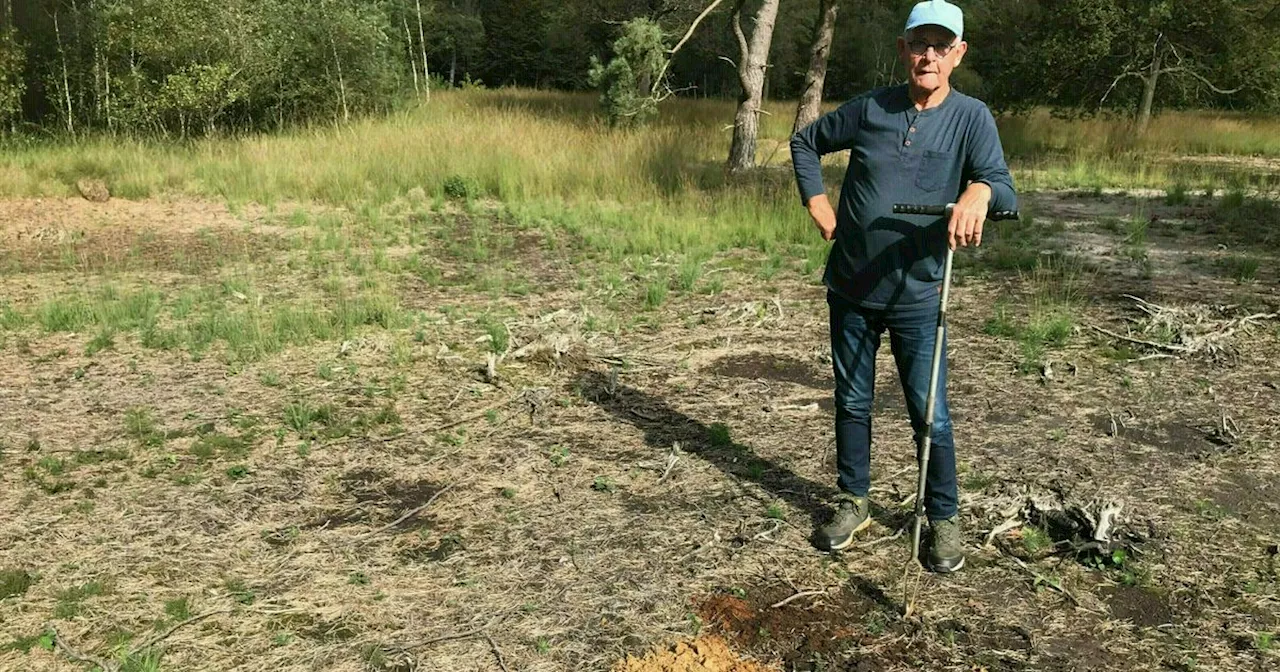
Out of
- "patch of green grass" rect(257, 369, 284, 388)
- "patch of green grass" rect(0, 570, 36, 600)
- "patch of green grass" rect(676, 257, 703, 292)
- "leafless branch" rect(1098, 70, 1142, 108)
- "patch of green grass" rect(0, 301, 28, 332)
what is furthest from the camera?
"leafless branch" rect(1098, 70, 1142, 108)

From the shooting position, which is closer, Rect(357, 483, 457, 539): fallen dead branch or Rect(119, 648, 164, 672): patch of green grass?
Rect(119, 648, 164, 672): patch of green grass

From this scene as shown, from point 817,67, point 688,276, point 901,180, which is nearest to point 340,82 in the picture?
point 817,67

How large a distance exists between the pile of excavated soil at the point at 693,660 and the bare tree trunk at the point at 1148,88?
18.2 m

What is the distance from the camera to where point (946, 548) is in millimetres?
3375

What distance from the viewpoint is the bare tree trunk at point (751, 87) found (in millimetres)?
12445

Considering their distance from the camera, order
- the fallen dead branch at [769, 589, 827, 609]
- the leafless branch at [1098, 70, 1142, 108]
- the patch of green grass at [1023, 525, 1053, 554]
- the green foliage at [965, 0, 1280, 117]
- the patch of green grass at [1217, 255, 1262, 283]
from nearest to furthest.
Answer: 1. the fallen dead branch at [769, 589, 827, 609]
2. the patch of green grass at [1023, 525, 1053, 554]
3. the patch of green grass at [1217, 255, 1262, 283]
4. the green foliage at [965, 0, 1280, 117]
5. the leafless branch at [1098, 70, 1142, 108]

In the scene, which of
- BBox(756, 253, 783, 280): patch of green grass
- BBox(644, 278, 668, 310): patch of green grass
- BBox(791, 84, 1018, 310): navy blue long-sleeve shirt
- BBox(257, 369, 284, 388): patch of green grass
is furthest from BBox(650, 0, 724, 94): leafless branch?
BBox(791, 84, 1018, 310): navy blue long-sleeve shirt

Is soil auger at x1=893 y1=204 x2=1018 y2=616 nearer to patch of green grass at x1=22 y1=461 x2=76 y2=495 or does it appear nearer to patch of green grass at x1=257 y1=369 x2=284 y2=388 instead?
patch of green grass at x1=22 y1=461 x2=76 y2=495

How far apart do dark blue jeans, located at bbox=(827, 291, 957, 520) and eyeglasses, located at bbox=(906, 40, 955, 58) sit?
85cm

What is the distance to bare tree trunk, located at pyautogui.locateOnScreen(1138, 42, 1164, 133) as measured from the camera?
57.1ft

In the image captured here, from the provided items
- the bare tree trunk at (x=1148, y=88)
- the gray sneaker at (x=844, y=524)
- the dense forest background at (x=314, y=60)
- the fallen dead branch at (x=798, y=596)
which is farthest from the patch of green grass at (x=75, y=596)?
the bare tree trunk at (x=1148, y=88)

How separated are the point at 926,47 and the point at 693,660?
2.08 meters

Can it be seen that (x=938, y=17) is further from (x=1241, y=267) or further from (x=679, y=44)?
(x=679, y=44)

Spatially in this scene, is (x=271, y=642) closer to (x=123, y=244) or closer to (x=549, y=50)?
(x=123, y=244)
